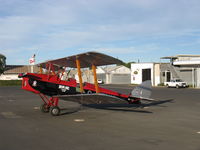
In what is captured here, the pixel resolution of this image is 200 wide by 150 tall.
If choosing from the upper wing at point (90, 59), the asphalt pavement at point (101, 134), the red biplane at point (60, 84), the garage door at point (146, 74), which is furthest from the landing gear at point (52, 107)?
the garage door at point (146, 74)

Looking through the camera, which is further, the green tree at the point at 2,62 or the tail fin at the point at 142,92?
the green tree at the point at 2,62

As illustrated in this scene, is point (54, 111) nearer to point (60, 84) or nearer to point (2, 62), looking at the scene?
point (60, 84)

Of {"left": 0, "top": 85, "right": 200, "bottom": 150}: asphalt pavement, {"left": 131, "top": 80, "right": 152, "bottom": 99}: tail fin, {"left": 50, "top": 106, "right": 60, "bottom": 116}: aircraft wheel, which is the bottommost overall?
{"left": 0, "top": 85, "right": 200, "bottom": 150}: asphalt pavement

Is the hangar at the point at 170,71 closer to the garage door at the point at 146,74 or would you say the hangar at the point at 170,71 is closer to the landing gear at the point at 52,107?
the garage door at the point at 146,74

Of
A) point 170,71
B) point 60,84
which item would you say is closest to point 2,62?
point 170,71

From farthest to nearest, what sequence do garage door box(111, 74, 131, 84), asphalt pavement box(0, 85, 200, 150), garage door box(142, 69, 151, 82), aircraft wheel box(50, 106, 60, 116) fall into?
garage door box(111, 74, 131, 84), garage door box(142, 69, 151, 82), aircraft wheel box(50, 106, 60, 116), asphalt pavement box(0, 85, 200, 150)

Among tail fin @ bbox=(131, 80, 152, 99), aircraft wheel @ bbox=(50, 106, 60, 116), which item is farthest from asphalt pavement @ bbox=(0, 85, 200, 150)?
tail fin @ bbox=(131, 80, 152, 99)

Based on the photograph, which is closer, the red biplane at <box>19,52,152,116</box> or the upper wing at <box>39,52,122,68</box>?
the upper wing at <box>39,52,122,68</box>

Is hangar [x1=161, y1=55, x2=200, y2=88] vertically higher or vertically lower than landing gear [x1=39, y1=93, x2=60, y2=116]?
higher

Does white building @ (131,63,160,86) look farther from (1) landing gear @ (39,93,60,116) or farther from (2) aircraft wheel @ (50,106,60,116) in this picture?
(2) aircraft wheel @ (50,106,60,116)

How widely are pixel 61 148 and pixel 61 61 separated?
20.2 ft

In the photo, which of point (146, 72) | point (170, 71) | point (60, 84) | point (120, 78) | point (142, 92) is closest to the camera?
point (60, 84)

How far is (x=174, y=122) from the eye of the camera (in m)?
8.89

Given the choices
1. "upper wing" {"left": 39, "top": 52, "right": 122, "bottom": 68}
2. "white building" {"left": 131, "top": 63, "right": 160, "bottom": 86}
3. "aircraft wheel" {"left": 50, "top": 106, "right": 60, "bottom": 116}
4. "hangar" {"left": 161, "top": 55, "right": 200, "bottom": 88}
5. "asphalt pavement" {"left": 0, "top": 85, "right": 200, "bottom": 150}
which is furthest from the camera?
"white building" {"left": 131, "top": 63, "right": 160, "bottom": 86}
